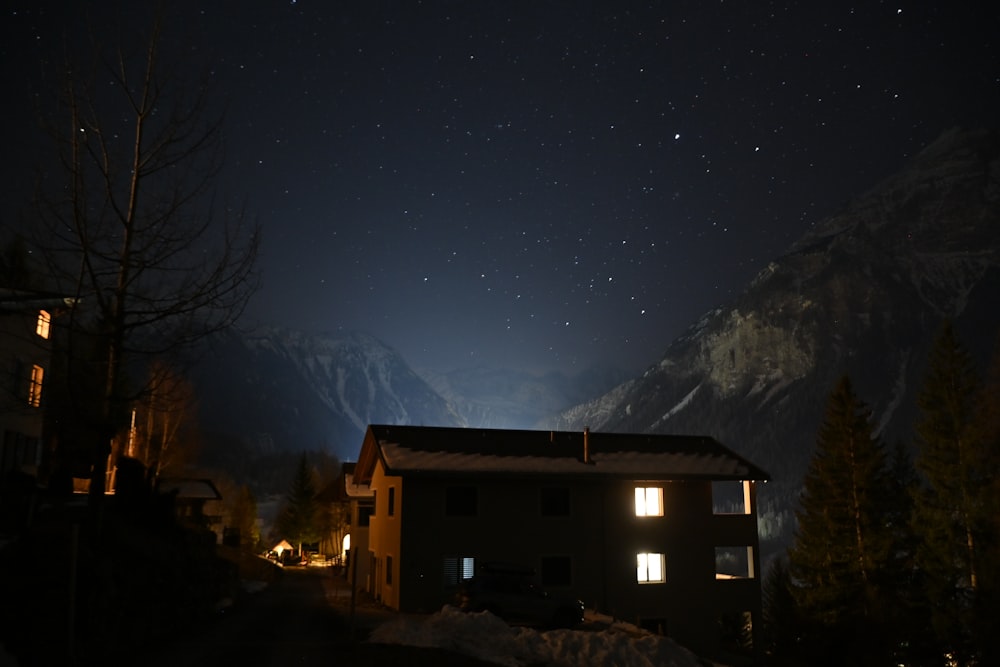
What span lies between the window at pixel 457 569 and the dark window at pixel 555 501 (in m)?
4.40

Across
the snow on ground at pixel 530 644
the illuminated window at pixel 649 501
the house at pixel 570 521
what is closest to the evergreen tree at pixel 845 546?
the house at pixel 570 521

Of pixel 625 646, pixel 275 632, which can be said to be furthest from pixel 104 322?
pixel 625 646

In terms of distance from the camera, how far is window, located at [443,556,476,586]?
34500mm

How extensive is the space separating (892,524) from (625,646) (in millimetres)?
38883

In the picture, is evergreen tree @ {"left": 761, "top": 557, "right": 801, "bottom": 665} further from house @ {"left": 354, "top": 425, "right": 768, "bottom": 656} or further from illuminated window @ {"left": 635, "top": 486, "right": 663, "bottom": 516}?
illuminated window @ {"left": 635, "top": 486, "right": 663, "bottom": 516}

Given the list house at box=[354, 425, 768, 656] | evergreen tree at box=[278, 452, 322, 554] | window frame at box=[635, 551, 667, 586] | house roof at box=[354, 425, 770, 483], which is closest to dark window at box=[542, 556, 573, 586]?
house at box=[354, 425, 768, 656]

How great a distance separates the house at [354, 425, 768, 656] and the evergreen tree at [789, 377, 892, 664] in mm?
10210

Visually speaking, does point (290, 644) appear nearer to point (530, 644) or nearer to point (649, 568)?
point (530, 644)

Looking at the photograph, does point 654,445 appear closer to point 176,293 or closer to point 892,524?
point 892,524

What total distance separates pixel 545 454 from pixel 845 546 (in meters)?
22.4

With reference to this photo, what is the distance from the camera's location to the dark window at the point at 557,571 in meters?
36.4

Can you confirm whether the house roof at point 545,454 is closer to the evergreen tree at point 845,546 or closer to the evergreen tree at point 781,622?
the evergreen tree at point 845,546

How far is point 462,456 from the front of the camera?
3650cm

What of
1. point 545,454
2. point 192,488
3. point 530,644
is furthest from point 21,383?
point 530,644
